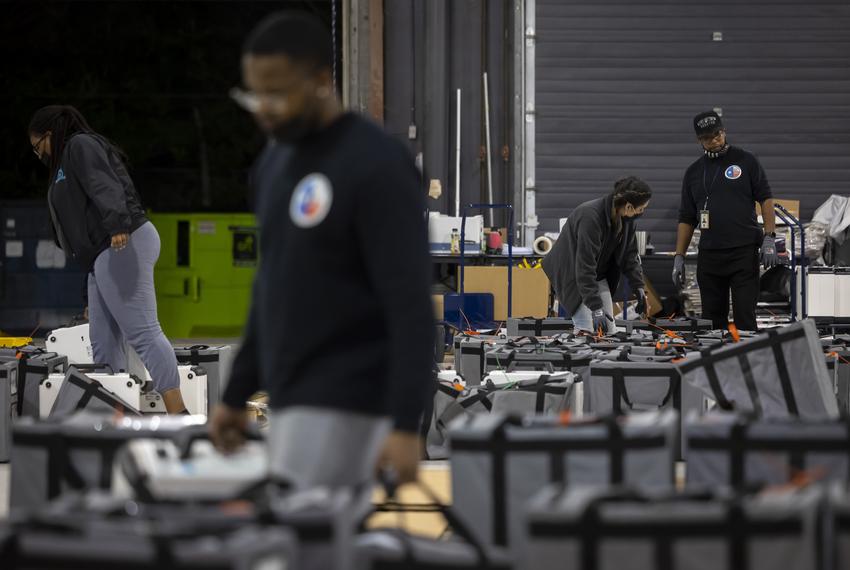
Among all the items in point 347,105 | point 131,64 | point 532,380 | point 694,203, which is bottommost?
point 532,380

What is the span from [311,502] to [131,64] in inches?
565

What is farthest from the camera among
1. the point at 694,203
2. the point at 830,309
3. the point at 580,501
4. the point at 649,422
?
the point at 830,309

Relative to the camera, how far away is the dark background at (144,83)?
15.3 meters

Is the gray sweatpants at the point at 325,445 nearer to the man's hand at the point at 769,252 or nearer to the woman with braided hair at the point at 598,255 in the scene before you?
the woman with braided hair at the point at 598,255

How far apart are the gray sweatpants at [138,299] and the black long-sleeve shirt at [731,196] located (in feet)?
11.2

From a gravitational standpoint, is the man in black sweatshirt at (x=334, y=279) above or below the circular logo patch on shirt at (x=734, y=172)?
below

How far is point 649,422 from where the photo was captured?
276 centimetres

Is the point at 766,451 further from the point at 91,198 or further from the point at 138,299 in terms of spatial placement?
the point at 91,198

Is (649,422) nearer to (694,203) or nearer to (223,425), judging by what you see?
(223,425)

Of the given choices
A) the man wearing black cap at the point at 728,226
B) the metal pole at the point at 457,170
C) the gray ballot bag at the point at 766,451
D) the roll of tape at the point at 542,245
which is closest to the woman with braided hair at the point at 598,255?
the man wearing black cap at the point at 728,226

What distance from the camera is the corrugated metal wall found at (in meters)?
11.9

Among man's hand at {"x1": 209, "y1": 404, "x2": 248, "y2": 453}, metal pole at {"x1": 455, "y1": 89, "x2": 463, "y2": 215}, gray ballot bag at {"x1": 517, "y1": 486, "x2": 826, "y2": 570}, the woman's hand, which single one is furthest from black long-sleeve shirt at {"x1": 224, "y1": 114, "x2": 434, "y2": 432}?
metal pole at {"x1": 455, "y1": 89, "x2": 463, "y2": 215}

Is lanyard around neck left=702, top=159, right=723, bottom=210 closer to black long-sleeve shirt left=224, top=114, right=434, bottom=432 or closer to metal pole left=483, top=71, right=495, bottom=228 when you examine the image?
metal pole left=483, top=71, right=495, bottom=228

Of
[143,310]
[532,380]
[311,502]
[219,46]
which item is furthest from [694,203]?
[219,46]
